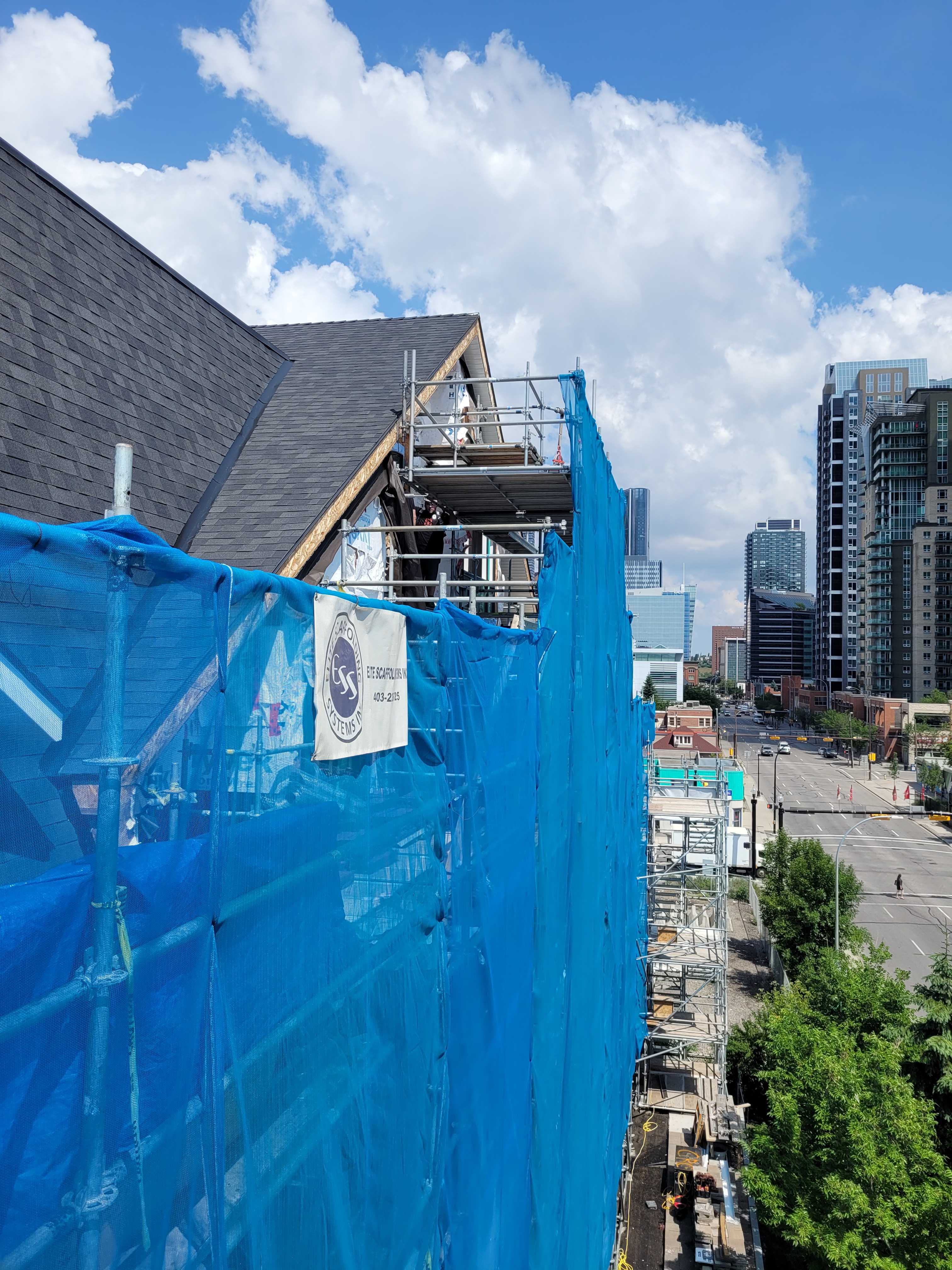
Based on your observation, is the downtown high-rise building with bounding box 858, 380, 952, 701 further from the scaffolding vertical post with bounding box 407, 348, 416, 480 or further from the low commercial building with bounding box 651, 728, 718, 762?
the scaffolding vertical post with bounding box 407, 348, 416, 480

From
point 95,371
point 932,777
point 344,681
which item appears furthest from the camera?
point 932,777

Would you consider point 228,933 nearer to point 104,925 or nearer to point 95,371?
point 104,925

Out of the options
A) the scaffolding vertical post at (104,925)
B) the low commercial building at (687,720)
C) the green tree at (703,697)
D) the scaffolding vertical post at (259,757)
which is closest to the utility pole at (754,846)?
the low commercial building at (687,720)

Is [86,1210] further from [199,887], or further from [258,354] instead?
[258,354]

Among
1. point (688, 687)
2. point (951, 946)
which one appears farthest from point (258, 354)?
point (688, 687)

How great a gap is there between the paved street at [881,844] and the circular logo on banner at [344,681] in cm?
2828

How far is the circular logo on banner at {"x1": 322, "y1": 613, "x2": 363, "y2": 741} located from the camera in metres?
2.54

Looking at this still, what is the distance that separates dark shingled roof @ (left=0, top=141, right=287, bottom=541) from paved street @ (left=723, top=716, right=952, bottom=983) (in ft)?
84.7

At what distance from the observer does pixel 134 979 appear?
5.48ft

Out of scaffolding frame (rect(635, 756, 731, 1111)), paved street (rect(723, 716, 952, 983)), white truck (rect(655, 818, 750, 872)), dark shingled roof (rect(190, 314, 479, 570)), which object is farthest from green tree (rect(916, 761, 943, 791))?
dark shingled roof (rect(190, 314, 479, 570))

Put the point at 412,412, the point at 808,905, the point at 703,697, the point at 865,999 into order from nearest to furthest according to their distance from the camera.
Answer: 1. the point at 412,412
2. the point at 865,999
3. the point at 808,905
4. the point at 703,697

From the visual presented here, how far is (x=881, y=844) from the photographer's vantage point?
2068 inches

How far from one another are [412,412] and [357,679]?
864 centimetres

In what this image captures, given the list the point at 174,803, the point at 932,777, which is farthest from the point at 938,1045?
the point at 932,777
